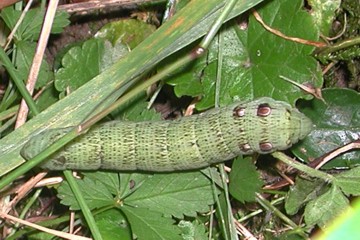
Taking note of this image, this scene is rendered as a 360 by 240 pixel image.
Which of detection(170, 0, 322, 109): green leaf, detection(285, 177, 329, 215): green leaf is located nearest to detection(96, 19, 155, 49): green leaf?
detection(170, 0, 322, 109): green leaf

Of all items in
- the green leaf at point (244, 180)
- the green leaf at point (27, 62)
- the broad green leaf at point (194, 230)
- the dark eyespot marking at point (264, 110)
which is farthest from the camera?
the green leaf at point (27, 62)

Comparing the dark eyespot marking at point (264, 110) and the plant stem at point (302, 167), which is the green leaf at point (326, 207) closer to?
the plant stem at point (302, 167)

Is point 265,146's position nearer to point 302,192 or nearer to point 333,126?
point 302,192

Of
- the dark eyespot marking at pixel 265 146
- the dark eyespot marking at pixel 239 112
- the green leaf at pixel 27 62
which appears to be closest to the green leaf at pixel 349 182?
the dark eyespot marking at pixel 265 146

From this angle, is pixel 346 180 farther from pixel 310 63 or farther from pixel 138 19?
pixel 138 19

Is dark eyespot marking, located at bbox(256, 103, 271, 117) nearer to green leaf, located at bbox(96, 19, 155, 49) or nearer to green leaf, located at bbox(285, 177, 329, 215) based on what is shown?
green leaf, located at bbox(285, 177, 329, 215)

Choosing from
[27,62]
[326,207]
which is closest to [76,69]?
[27,62]
